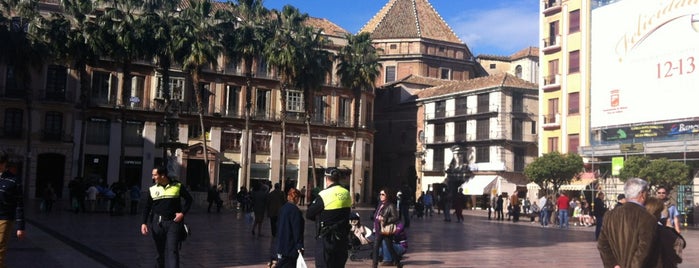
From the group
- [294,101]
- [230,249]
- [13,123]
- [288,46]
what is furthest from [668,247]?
[294,101]

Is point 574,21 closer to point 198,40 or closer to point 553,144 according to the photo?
point 553,144

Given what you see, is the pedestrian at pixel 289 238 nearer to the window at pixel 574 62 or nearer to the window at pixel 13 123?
the window at pixel 13 123

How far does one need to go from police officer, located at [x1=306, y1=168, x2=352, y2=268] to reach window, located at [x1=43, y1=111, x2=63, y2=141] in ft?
149

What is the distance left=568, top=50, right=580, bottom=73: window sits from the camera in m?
51.8

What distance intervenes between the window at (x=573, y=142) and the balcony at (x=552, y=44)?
250 inches

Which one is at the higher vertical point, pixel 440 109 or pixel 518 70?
pixel 518 70

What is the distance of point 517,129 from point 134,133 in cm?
3017

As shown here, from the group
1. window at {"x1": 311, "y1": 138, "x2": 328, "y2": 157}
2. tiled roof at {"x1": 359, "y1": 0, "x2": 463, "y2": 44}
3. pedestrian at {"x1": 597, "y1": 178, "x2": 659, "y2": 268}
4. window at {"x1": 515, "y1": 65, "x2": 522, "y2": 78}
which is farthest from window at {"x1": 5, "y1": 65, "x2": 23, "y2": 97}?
window at {"x1": 515, "y1": 65, "x2": 522, "y2": 78}

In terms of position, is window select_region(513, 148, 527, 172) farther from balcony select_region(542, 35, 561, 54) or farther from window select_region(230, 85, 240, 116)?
window select_region(230, 85, 240, 116)

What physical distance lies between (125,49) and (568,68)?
99.1 ft

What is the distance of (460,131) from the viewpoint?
6538 cm

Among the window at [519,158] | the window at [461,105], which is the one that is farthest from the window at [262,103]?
the window at [519,158]

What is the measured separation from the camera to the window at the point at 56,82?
2007 inches

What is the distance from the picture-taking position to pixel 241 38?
43.8m
